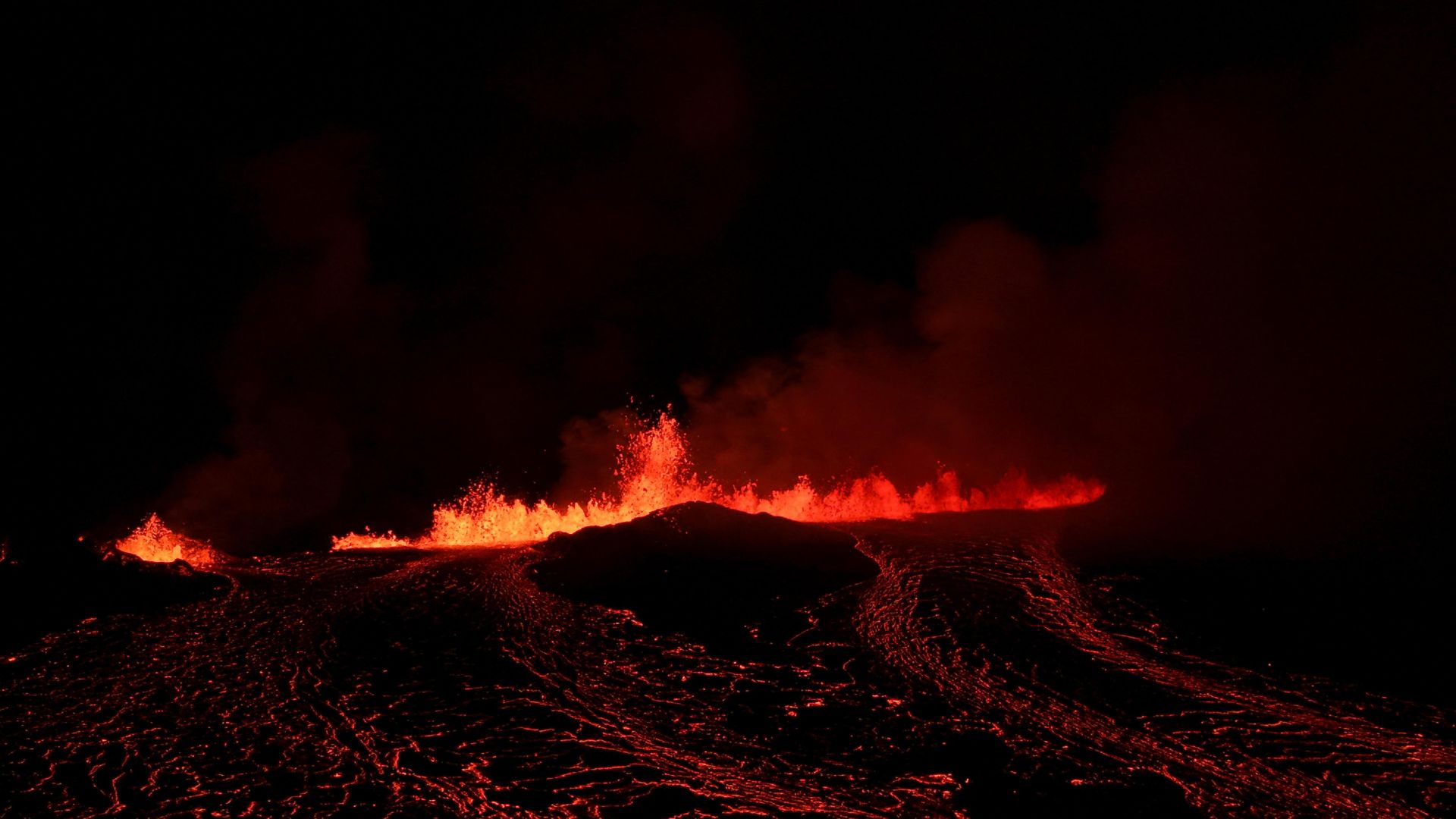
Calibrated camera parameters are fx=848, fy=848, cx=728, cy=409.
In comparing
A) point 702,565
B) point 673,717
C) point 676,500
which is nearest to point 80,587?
point 702,565

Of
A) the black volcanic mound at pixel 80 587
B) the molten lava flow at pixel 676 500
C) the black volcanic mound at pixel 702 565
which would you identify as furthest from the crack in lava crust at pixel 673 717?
the molten lava flow at pixel 676 500

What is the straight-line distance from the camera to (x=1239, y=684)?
8711mm

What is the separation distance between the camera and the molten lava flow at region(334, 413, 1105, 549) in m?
22.4

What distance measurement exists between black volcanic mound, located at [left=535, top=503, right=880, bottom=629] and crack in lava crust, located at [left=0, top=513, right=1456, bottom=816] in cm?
67

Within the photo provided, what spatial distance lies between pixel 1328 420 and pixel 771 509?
1341 centimetres

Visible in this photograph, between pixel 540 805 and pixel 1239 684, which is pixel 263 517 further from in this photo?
pixel 1239 684

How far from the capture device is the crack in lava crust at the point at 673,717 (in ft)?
20.6

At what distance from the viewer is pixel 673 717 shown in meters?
7.87

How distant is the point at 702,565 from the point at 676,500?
1212 centimetres

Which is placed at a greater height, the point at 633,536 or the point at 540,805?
the point at 633,536

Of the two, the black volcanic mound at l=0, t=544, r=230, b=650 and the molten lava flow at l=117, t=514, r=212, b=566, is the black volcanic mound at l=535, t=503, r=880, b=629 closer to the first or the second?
the black volcanic mound at l=0, t=544, r=230, b=650

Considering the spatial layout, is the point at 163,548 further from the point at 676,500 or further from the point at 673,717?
the point at 673,717

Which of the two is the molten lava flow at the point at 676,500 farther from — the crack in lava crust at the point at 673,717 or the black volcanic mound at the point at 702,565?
the crack in lava crust at the point at 673,717

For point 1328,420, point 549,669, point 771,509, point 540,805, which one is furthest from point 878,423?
point 540,805
